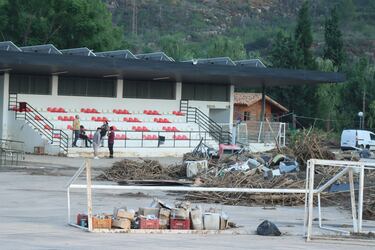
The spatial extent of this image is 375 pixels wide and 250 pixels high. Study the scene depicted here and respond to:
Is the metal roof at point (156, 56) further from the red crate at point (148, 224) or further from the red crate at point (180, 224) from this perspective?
the red crate at point (148, 224)

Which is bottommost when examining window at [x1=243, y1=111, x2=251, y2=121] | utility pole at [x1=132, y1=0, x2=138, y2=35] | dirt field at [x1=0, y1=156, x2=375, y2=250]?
dirt field at [x1=0, y1=156, x2=375, y2=250]

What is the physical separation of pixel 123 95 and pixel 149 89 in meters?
1.92

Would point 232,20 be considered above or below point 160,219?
above

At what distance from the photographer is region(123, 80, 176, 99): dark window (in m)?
58.3

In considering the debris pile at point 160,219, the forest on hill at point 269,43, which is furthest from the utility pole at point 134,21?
the debris pile at point 160,219

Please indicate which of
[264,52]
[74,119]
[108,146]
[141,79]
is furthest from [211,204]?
[264,52]

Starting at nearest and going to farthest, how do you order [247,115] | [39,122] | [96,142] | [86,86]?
[96,142]
[39,122]
[86,86]
[247,115]

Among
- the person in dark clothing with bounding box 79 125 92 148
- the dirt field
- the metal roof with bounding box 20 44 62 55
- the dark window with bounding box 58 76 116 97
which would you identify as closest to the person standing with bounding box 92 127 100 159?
the person in dark clothing with bounding box 79 125 92 148

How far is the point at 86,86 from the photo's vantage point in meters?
56.4

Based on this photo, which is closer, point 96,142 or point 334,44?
point 96,142

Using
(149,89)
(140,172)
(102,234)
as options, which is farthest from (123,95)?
(102,234)

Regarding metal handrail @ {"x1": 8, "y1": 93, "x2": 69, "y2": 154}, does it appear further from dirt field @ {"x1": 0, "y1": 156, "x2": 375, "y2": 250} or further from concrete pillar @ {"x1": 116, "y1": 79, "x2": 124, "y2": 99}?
dirt field @ {"x1": 0, "y1": 156, "x2": 375, "y2": 250}

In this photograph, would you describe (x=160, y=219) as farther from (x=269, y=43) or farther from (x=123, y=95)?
(x=269, y=43)

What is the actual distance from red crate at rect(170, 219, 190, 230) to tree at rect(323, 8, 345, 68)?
8383cm
